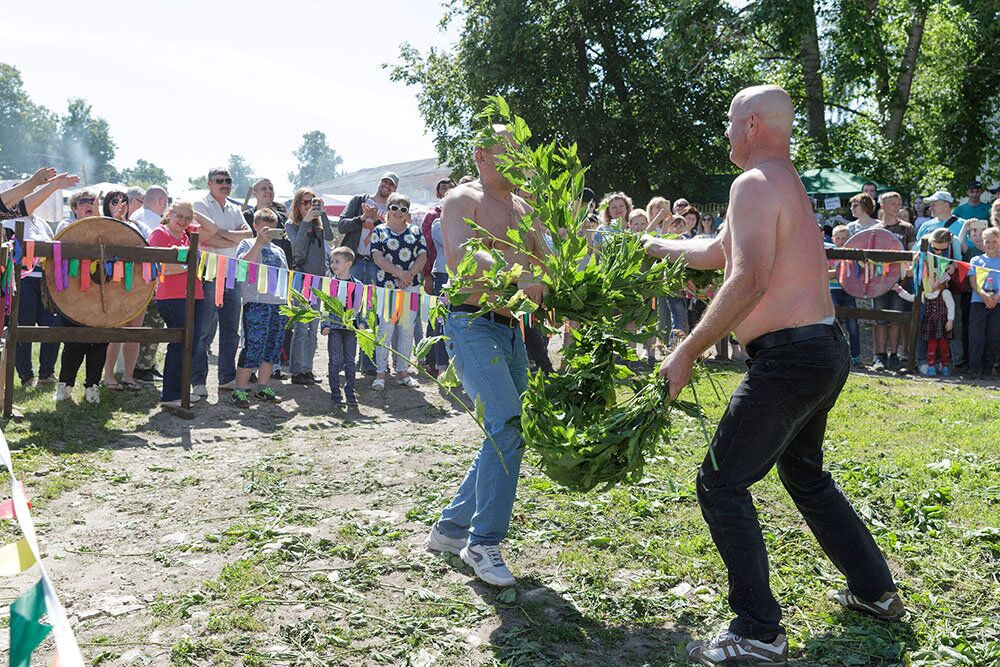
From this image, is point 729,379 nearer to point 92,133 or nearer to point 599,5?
point 599,5

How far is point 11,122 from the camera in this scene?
121 meters

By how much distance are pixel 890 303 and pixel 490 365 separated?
9.46 m

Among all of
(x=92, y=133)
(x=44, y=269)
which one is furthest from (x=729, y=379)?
(x=92, y=133)

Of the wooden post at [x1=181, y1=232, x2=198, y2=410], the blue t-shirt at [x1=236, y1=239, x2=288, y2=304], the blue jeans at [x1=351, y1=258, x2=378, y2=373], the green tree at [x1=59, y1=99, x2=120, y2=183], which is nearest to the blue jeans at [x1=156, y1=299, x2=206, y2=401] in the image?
the wooden post at [x1=181, y1=232, x2=198, y2=410]

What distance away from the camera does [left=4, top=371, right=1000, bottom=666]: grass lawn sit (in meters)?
3.77

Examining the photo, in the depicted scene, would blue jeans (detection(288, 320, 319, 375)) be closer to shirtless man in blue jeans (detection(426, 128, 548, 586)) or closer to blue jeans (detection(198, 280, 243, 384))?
blue jeans (detection(198, 280, 243, 384))

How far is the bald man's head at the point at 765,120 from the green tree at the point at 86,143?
138 metres

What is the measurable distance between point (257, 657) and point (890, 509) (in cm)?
384

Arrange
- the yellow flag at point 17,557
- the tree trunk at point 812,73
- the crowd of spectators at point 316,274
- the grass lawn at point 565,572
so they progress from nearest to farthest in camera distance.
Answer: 1. the yellow flag at point 17,557
2. the grass lawn at point 565,572
3. the crowd of spectators at point 316,274
4. the tree trunk at point 812,73

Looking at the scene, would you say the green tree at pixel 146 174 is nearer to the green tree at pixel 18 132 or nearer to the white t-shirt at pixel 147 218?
the green tree at pixel 18 132

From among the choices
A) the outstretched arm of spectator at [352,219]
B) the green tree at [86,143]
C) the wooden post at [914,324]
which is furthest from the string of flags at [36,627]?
the green tree at [86,143]

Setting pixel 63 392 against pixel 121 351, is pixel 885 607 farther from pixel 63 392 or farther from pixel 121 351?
pixel 121 351

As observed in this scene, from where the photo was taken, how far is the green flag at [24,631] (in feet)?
5.83

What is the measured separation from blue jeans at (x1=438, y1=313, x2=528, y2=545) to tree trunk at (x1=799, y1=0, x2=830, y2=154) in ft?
61.5
